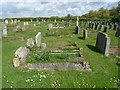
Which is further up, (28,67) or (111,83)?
(28,67)

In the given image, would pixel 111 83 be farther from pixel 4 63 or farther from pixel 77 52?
pixel 4 63

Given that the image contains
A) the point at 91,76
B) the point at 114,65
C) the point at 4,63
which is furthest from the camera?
the point at 4,63

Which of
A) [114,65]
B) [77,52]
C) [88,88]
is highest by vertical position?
[77,52]

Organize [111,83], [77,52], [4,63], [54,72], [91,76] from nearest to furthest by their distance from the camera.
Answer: [111,83], [91,76], [54,72], [4,63], [77,52]

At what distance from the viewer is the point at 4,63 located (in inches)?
275

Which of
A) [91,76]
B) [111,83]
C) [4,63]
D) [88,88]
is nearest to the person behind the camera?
[88,88]

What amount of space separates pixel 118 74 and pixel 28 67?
5.60m

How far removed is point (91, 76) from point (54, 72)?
7.24 ft

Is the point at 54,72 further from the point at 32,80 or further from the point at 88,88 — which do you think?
the point at 88,88

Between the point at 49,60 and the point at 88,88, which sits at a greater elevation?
the point at 49,60

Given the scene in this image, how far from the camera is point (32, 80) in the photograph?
16.2ft

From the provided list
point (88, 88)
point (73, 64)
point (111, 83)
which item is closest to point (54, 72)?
point (73, 64)

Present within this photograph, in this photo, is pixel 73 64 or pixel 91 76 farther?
pixel 73 64

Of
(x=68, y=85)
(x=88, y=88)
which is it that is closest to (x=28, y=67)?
(x=68, y=85)
